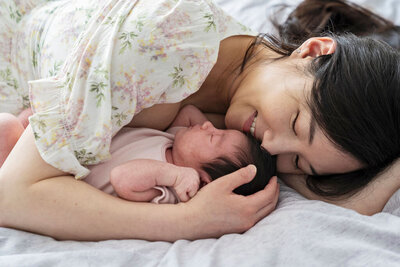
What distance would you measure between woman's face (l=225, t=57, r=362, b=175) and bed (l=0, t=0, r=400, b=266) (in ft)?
0.43

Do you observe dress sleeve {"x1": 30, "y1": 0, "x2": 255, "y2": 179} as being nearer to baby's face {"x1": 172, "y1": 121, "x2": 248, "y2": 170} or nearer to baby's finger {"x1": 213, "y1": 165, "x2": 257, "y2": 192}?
baby's face {"x1": 172, "y1": 121, "x2": 248, "y2": 170}

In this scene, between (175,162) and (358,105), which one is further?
(175,162)

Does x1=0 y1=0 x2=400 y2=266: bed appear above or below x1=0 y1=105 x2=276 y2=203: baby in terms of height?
below

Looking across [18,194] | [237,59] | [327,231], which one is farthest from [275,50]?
[18,194]

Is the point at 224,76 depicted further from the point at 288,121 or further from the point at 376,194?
the point at 376,194

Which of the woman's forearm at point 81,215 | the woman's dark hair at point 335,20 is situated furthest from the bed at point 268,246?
the woman's dark hair at point 335,20

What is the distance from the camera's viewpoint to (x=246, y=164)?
1102 mm

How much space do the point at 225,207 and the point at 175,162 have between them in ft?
0.78

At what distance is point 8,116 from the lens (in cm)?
114

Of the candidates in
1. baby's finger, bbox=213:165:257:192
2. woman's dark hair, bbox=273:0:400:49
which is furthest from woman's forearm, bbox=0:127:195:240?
woman's dark hair, bbox=273:0:400:49

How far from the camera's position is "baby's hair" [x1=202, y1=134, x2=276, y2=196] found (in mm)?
1099

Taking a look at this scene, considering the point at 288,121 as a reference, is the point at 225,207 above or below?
below

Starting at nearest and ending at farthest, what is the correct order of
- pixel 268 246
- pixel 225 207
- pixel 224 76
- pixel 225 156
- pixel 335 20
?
pixel 268 246 < pixel 225 207 < pixel 225 156 < pixel 224 76 < pixel 335 20


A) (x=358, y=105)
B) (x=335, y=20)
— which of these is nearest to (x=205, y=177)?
(x=358, y=105)
